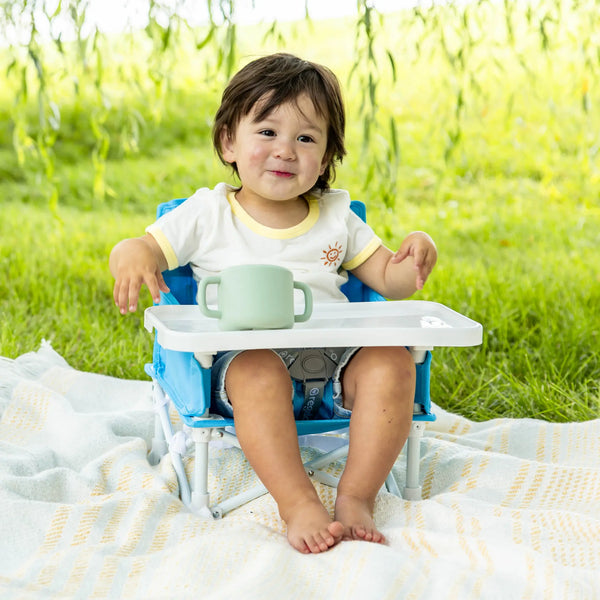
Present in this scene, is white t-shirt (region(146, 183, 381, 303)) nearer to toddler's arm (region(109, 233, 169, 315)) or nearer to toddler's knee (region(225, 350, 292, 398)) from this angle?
toddler's arm (region(109, 233, 169, 315))

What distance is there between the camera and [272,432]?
1.54 metres

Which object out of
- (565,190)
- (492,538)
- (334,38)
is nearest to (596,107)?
(565,190)

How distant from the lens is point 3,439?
1982mm

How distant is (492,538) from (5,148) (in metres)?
5.13

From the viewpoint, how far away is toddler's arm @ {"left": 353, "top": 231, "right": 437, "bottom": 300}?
1774mm

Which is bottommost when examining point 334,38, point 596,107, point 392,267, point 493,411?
point 493,411

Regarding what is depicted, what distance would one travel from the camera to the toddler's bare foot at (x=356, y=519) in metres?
1.46

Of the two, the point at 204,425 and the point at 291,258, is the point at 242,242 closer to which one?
the point at 291,258

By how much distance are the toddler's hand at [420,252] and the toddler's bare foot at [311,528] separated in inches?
21.3

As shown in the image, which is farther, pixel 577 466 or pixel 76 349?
pixel 76 349

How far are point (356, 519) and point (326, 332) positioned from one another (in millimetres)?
340

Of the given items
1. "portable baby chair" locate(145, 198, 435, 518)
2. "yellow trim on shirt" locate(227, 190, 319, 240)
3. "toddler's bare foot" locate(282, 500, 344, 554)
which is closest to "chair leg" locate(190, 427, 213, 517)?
"portable baby chair" locate(145, 198, 435, 518)

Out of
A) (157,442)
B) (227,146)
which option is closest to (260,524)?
(157,442)

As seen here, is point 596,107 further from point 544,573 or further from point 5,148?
point 544,573
